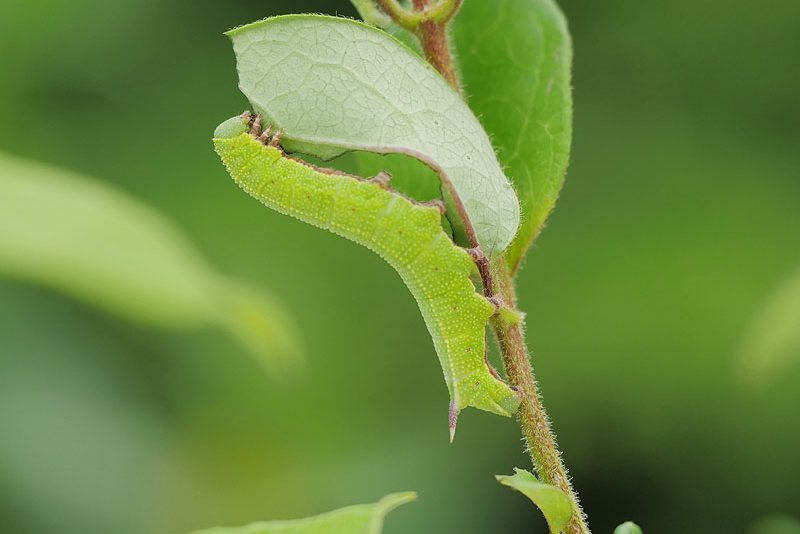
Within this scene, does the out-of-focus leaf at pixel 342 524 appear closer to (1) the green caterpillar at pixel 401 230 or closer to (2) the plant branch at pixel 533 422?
(2) the plant branch at pixel 533 422

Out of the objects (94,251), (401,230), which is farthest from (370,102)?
(94,251)

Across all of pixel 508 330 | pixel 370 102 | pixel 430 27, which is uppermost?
pixel 430 27

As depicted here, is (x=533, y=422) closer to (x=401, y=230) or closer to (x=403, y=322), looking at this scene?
(x=401, y=230)

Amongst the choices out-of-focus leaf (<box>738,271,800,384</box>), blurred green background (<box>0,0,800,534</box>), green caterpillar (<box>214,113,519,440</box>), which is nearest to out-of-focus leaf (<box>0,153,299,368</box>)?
green caterpillar (<box>214,113,519,440</box>)

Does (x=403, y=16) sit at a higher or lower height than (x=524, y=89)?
higher

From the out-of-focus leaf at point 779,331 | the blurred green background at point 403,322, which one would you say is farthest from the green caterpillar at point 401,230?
the blurred green background at point 403,322

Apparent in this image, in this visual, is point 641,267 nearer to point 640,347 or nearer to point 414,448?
point 640,347

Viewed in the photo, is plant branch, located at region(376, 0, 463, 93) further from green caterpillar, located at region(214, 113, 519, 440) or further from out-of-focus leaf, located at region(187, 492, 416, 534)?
out-of-focus leaf, located at region(187, 492, 416, 534)
